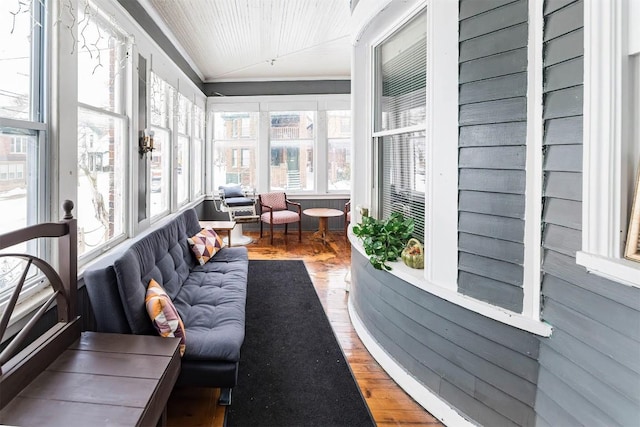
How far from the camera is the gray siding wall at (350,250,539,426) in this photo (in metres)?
1.44

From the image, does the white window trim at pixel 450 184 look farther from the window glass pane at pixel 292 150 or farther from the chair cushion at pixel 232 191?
the window glass pane at pixel 292 150

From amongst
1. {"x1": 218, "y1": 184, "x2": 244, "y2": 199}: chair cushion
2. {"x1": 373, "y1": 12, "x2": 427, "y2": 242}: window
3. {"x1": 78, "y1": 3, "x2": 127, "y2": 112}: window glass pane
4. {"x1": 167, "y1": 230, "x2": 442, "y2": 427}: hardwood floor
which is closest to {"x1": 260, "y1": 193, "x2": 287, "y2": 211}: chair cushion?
{"x1": 218, "y1": 184, "x2": 244, "y2": 199}: chair cushion

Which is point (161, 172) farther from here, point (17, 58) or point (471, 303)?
point (471, 303)

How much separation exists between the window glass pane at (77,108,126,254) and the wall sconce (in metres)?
0.25

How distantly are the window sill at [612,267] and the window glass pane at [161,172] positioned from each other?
12.1 feet

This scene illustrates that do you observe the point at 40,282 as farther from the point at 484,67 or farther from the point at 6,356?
the point at 484,67

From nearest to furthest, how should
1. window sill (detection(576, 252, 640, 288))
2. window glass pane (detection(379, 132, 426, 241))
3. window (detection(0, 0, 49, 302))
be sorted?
window sill (detection(576, 252, 640, 288)) → window (detection(0, 0, 49, 302)) → window glass pane (detection(379, 132, 426, 241))

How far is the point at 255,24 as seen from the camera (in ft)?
12.7

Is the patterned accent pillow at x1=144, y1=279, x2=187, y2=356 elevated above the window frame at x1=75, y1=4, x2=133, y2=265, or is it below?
below

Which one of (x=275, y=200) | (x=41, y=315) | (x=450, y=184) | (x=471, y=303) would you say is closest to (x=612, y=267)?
(x=471, y=303)

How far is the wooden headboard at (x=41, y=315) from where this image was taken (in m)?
1.11

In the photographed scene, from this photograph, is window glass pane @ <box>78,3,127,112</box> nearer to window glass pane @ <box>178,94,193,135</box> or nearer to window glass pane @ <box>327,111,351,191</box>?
window glass pane @ <box>178,94,193,135</box>

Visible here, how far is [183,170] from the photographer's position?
200 inches

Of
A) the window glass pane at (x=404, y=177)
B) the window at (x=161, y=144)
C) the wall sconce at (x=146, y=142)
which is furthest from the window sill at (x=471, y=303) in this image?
the window at (x=161, y=144)
